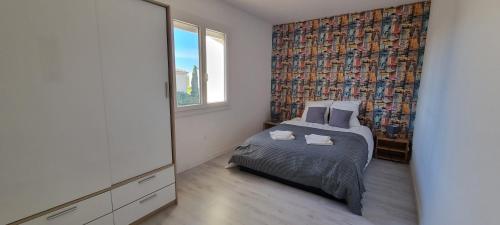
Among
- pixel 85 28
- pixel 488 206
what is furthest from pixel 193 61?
pixel 488 206

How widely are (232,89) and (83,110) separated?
2.28m

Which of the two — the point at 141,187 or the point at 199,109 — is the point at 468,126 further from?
the point at 199,109

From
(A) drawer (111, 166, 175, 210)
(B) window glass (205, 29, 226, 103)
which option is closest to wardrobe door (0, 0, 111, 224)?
(A) drawer (111, 166, 175, 210)

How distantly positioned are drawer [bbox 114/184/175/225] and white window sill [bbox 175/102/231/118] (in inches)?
37.7

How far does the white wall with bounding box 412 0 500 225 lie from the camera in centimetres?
77

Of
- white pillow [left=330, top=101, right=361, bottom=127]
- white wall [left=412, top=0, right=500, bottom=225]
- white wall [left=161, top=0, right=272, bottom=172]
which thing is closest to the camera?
white wall [left=412, top=0, right=500, bottom=225]

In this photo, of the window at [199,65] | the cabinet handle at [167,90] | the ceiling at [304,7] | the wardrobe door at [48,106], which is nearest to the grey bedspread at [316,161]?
the window at [199,65]

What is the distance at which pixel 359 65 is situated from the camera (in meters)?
3.62

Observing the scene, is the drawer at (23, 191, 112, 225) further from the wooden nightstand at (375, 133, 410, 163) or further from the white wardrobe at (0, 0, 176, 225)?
the wooden nightstand at (375, 133, 410, 163)

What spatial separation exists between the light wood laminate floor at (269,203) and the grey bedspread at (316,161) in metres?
0.14

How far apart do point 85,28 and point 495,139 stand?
210 cm

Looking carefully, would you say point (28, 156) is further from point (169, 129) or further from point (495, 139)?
point (495, 139)

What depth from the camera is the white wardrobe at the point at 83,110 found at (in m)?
1.17

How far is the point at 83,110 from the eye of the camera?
142 cm
